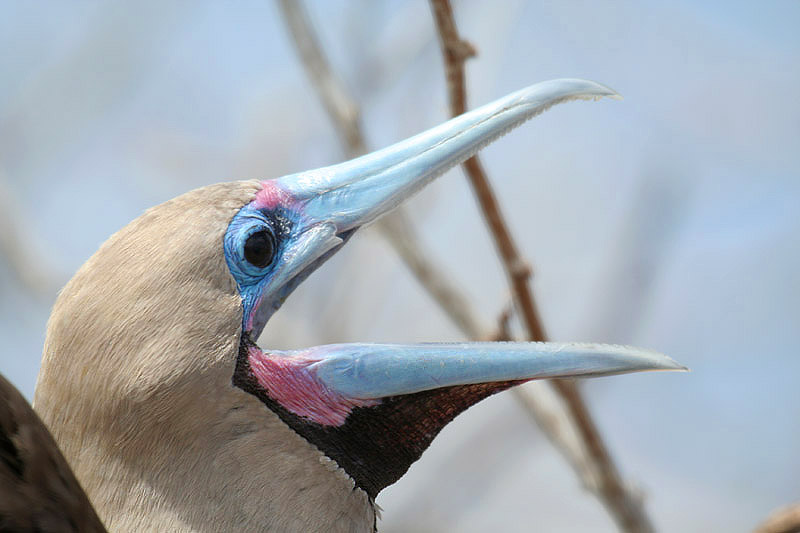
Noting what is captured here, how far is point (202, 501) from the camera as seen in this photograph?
1488mm

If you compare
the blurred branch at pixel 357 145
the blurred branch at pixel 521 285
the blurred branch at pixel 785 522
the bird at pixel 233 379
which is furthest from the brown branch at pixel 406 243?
the bird at pixel 233 379

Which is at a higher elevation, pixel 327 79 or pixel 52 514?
pixel 327 79

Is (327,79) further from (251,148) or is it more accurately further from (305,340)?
(251,148)

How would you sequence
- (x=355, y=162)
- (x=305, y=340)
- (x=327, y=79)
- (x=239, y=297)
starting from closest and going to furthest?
(x=239, y=297) < (x=355, y=162) < (x=327, y=79) < (x=305, y=340)

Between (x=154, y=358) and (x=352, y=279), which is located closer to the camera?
(x=154, y=358)

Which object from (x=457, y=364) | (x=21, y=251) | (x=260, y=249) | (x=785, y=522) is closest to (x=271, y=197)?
(x=260, y=249)

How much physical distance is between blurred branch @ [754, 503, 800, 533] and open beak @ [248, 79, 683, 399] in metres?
0.58

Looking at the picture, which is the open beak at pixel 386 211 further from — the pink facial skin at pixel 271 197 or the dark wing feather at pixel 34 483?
the dark wing feather at pixel 34 483

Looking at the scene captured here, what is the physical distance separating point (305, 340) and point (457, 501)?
1444mm

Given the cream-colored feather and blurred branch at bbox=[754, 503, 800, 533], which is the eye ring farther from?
blurred branch at bbox=[754, 503, 800, 533]

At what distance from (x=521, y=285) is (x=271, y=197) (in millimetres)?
633

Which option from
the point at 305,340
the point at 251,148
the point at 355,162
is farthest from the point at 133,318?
the point at 251,148

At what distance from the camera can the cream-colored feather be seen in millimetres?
1467

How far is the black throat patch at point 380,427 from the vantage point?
5.10 ft
